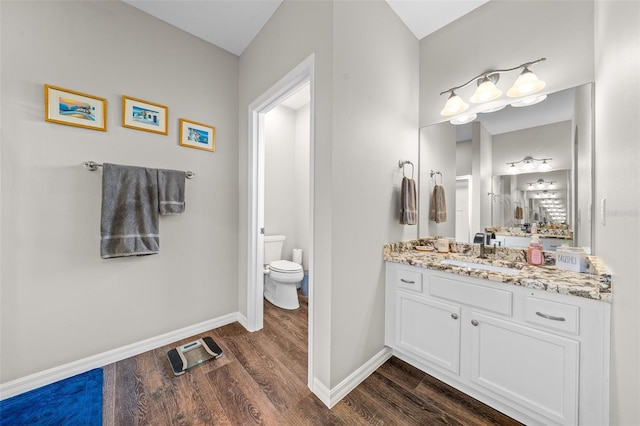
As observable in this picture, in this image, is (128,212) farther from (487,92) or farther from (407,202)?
(487,92)

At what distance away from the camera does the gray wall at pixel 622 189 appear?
0.71 metres

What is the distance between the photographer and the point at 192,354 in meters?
1.88

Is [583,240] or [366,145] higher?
[366,145]

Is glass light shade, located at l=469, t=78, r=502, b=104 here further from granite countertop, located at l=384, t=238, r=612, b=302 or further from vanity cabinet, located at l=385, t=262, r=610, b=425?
vanity cabinet, located at l=385, t=262, r=610, b=425

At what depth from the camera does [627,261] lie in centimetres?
79

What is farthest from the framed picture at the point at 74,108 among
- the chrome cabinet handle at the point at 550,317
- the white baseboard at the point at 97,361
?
the chrome cabinet handle at the point at 550,317

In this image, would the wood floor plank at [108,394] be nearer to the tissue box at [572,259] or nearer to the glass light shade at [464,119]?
the tissue box at [572,259]

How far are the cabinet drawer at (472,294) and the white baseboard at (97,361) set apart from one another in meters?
2.02

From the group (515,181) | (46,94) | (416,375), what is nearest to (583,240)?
(515,181)

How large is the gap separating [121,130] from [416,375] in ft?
9.28

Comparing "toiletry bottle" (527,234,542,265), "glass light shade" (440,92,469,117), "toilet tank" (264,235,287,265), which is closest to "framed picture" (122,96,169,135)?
"toilet tank" (264,235,287,265)

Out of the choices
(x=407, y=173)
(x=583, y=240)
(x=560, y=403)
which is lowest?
(x=560, y=403)

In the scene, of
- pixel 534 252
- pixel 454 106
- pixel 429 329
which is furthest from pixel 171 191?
pixel 534 252

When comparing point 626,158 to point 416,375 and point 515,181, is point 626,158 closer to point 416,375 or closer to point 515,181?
point 515,181
